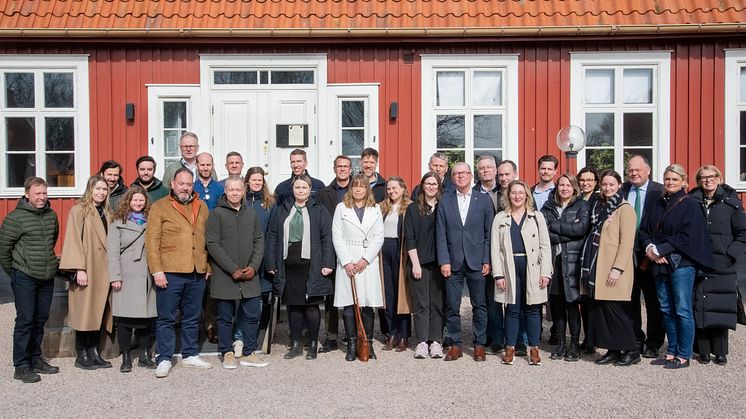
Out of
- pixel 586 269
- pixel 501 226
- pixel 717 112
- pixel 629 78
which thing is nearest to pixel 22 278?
pixel 501 226

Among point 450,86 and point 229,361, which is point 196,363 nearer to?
point 229,361

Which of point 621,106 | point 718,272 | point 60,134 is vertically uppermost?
point 621,106

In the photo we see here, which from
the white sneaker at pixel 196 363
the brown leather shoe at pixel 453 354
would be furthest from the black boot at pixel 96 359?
the brown leather shoe at pixel 453 354

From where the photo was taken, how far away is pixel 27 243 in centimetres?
561

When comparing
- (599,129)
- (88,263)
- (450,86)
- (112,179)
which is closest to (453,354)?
(88,263)

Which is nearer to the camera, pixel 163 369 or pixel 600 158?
pixel 163 369

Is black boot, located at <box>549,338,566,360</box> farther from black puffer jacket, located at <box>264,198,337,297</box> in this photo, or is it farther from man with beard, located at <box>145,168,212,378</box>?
man with beard, located at <box>145,168,212,378</box>

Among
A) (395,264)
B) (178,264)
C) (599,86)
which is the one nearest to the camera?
(178,264)

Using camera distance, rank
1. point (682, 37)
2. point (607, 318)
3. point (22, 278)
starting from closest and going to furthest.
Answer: point (22, 278) → point (607, 318) → point (682, 37)

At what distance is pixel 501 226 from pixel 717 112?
5.75 m

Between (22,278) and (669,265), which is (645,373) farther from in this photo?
(22,278)

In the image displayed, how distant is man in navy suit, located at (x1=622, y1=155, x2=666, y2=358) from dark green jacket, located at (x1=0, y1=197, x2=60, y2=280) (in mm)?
5000

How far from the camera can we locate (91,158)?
402 inches

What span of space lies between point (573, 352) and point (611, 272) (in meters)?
0.82
